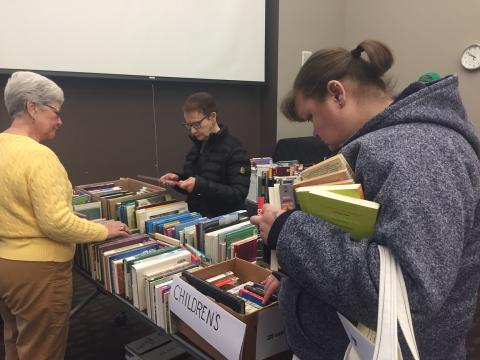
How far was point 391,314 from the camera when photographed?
586mm

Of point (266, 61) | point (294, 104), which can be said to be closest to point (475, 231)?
point (294, 104)

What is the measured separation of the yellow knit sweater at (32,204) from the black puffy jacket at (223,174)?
79 centimetres

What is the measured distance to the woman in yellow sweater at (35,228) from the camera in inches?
53.6

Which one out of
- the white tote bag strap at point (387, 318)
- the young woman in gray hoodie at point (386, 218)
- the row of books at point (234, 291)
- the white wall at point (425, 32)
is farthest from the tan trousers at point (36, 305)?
the white wall at point (425, 32)

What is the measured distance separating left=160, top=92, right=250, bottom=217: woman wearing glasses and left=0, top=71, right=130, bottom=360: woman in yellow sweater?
71 cm

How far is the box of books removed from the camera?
0.98 m

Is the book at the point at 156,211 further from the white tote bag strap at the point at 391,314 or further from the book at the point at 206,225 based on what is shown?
the white tote bag strap at the point at 391,314

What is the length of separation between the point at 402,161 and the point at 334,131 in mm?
257

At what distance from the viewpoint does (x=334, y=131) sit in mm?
864

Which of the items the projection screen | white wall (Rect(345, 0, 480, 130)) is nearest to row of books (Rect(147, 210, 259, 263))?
the projection screen

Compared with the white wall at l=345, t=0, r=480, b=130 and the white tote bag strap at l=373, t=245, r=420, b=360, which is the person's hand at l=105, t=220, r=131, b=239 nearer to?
the white tote bag strap at l=373, t=245, r=420, b=360

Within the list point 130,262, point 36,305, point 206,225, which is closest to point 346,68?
point 206,225

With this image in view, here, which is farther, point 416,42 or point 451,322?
point 416,42

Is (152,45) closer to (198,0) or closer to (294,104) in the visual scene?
(198,0)
